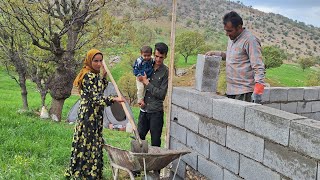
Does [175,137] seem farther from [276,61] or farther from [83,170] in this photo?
[276,61]

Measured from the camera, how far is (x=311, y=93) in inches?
251

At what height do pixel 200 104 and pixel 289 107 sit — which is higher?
pixel 200 104

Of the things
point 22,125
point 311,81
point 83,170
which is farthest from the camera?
point 311,81

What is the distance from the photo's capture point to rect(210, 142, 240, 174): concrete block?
3881 millimetres

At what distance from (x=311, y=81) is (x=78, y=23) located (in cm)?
1953

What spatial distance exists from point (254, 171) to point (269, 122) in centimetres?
52

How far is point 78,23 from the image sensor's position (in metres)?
11.0

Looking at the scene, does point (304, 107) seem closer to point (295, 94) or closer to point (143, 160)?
point (295, 94)

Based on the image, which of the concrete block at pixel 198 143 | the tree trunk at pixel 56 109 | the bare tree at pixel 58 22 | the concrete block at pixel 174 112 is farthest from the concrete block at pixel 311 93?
the tree trunk at pixel 56 109

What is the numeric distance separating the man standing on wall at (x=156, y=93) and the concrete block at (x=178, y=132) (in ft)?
0.64

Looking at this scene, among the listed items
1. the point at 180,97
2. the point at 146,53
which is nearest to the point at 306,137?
the point at 180,97

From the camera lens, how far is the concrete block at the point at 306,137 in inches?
112

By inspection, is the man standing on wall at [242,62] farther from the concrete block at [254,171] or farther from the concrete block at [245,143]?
the concrete block at [254,171]

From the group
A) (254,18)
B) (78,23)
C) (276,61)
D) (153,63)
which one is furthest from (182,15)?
(153,63)
